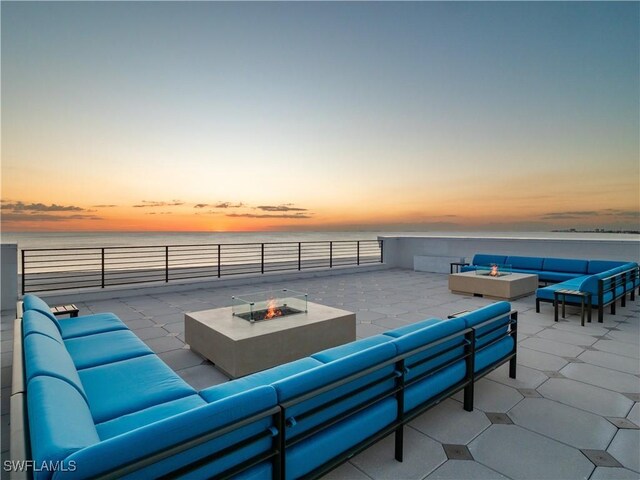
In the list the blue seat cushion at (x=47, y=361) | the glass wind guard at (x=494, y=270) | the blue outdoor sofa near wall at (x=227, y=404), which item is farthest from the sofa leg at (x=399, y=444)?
the glass wind guard at (x=494, y=270)

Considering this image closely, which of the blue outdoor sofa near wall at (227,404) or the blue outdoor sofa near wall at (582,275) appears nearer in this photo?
the blue outdoor sofa near wall at (227,404)

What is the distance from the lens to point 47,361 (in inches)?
71.2

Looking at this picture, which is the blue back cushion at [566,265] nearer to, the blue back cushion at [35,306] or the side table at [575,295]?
the side table at [575,295]

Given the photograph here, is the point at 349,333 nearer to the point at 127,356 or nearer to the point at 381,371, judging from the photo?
the point at 381,371

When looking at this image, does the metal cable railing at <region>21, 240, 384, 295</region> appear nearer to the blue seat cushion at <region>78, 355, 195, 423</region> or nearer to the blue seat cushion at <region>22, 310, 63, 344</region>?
the blue seat cushion at <region>22, 310, 63, 344</region>

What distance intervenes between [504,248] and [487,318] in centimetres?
853

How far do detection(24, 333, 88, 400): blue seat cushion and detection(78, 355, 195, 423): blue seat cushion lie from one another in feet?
0.48

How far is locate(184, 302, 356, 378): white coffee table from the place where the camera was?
10.6ft

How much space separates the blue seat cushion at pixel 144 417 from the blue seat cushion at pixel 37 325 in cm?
111

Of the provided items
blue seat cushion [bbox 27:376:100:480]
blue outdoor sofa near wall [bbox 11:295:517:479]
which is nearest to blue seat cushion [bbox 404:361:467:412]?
blue outdoor sofa near wall [bbox 11:295:517:479]

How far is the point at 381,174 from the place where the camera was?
1276 centimetres

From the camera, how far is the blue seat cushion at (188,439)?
0.99 meters

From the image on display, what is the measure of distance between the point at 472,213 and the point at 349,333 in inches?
524

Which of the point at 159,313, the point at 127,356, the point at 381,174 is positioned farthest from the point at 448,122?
the point at 127,356
